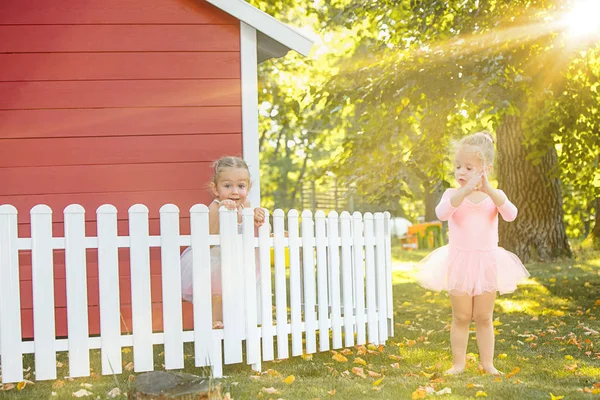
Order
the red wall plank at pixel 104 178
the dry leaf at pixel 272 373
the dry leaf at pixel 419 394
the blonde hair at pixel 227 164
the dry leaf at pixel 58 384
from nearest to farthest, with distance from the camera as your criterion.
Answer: the dry leaf at pixel 419 394
the dry leaf at pixel 58 384
the dry leaf at pixel 272 373
the blonde hair at pixel 227 164
the red wall plank at pixel 104 178

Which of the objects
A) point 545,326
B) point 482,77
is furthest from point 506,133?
point 545,326

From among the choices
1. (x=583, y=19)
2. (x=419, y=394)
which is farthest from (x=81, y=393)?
(x=583, y=19)

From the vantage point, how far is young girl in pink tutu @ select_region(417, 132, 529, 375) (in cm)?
487

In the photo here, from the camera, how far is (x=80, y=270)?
4777mm

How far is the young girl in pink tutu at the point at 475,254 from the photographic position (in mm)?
4871

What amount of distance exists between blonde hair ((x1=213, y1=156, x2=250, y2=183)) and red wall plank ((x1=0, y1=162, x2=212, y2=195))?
488 millimetres

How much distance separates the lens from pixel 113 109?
628cm

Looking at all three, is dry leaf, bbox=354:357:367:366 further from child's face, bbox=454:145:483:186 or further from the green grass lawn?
child's face, bbox=454:145:483:186

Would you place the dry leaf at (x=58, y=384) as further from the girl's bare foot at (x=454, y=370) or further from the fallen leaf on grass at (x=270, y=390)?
the girl's bare foot at (x=454, y=370)

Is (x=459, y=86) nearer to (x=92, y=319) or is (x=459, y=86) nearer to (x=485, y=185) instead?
(x=485, y=185)

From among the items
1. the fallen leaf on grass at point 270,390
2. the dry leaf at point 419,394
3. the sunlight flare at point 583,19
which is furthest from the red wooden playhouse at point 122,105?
the sunlight flare at point 583,19

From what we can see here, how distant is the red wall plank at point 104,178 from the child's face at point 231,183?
0.58 metres

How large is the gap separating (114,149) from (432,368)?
122 inches

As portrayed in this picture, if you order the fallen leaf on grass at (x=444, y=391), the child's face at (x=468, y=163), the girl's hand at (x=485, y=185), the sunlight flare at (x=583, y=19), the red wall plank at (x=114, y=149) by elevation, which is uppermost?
the sunlight flare at (x=583, y=19)
